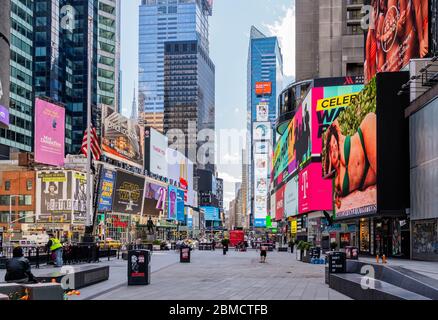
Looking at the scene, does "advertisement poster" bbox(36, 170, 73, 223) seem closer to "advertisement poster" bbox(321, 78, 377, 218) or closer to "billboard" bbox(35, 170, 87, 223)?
"billboard" bbox(35, 170, 87, 223)

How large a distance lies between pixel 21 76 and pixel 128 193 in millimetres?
33550

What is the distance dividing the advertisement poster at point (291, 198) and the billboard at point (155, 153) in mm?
41023

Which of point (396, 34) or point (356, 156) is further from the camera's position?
point (356, 156)

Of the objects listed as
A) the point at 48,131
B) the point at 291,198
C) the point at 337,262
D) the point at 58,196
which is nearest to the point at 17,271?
the point at 337,262

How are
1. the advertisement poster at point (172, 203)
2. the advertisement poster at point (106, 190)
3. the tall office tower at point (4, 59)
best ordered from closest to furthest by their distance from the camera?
1. the tall office tower at point (4, 59)
2. the advertisement poster at point (106, 190)
3. the advertisement poster at point (172, 203)

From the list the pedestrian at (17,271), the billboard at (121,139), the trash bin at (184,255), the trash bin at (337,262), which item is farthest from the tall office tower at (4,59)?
the billboard at (121,139)

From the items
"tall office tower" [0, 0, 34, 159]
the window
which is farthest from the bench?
"tall office tower" [0, 0, 34, 159]

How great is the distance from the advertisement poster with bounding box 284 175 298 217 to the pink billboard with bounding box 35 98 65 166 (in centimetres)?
6551

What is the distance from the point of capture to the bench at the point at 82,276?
18.6 m

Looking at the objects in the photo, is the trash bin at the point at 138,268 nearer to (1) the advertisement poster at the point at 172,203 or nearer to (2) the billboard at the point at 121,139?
(2) the billboard at the point at 121,139

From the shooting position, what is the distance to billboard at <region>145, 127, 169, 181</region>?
16075cm

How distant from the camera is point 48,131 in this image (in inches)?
2162

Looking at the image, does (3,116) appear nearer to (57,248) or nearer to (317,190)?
(57,248)
